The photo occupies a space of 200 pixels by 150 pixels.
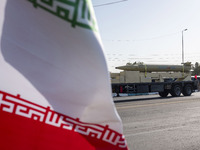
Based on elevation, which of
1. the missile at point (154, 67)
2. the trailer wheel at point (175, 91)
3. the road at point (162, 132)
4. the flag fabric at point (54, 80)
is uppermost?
the missile at point (154, 67)

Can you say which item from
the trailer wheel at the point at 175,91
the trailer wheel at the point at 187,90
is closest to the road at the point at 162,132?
the trailer wheel at the point at 175,91

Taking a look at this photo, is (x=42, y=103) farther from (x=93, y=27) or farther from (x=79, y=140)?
(x=93, y=27)

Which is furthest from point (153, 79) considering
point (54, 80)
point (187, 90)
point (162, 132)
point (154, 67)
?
point (54, 80)

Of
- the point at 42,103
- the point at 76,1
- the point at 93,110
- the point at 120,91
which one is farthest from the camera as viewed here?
the point at 120,91

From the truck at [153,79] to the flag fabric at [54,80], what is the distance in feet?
54.8

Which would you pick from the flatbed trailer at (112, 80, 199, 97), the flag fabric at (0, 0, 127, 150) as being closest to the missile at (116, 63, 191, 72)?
the flatbed trailer at (112, 80, 199, 97)

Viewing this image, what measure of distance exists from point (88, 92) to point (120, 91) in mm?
17230

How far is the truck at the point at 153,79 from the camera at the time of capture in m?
18.8

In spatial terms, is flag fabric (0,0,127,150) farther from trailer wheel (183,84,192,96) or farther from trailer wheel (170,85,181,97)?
trailer wheel (183,84,192,96)

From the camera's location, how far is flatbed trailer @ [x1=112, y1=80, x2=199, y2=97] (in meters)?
18.6

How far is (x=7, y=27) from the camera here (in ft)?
4.86

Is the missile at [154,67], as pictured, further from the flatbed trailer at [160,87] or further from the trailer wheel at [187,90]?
the trailer wheel at [187,90]

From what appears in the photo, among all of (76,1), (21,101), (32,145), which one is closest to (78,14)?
(76,1)

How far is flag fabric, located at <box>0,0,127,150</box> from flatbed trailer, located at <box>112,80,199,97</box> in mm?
16704
